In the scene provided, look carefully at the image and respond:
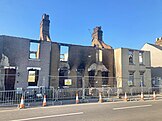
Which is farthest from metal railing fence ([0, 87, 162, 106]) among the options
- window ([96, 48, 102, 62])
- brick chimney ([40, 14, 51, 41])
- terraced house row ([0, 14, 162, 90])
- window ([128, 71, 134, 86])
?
brick chimney ([40, 14, 51, 41])

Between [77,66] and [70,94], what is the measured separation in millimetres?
5058

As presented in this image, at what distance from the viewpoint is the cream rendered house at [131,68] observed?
25.7 metres

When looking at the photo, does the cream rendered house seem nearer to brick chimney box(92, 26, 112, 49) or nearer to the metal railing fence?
the metal railing fence

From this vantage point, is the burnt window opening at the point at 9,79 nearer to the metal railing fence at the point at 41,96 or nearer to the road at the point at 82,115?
the metal railing fence at the point at 41,96

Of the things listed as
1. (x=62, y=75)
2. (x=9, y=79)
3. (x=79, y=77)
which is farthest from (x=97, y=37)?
(x=9, y=79)

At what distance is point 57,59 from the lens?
22.5m

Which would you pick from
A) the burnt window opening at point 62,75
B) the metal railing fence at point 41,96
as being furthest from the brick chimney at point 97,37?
the metal railing fence at point 41,96

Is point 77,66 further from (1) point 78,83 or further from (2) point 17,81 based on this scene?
(2) point 17,81

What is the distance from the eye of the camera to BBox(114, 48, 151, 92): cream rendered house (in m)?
25.7

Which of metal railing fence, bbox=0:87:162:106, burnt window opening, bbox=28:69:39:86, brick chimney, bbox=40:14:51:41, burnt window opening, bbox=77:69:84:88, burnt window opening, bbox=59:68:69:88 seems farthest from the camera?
brick chimney, bbox=40:14:51:41

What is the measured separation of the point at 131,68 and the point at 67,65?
376 inches

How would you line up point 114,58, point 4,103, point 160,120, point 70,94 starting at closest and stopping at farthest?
point 160,120 → point 4,103 → point 70,94 → point 114,58

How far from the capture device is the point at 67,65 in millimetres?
22891

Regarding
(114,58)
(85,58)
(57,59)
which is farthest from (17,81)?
(114,58)
